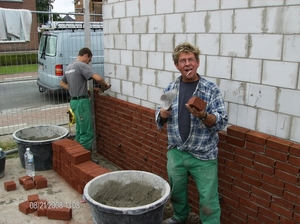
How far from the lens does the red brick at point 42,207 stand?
381 cm

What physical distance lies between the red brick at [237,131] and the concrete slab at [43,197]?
6.36ft

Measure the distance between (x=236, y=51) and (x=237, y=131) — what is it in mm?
783

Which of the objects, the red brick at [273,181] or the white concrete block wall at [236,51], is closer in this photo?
the white concrete block wall at [236,51]

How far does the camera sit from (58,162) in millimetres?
4945

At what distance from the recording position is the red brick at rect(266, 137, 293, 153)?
2.78 m

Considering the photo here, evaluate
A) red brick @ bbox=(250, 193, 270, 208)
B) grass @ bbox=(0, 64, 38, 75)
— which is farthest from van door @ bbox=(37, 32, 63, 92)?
red brick @ bbox=(250, 193, 270, 208)

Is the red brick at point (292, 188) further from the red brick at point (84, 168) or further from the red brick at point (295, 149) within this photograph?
the red brick at point (84, 168)

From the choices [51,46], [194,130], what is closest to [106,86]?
[194,130]

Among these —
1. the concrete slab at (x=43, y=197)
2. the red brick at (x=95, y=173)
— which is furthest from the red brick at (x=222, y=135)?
the concrete slab at (x=43, y=197)

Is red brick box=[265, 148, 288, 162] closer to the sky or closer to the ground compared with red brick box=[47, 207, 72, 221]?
closer to the sky

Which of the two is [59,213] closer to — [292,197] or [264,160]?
[264,160]

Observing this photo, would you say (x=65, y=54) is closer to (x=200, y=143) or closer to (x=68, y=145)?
(x=68, y=145)

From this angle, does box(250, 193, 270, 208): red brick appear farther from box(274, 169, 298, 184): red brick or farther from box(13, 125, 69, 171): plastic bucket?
box(13, 125, 69, 171): plastic bucket

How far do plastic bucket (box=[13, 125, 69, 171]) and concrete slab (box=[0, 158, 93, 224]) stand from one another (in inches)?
6.4
